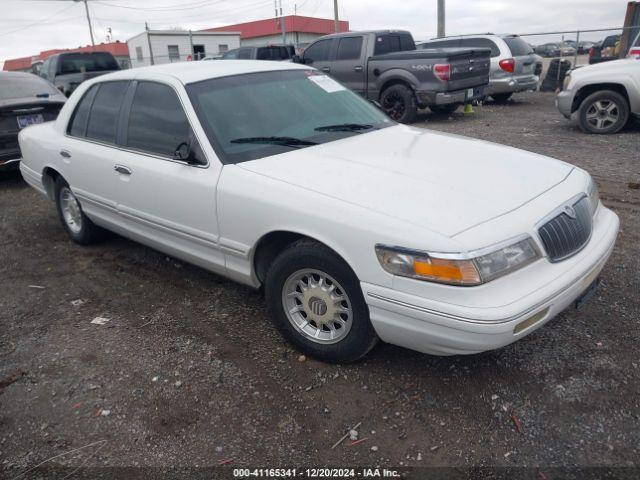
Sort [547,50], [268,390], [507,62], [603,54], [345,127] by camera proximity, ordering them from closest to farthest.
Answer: [268,390]
[345,127]
[507,62]
[603,54]
[547,50]

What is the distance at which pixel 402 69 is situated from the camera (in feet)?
34.2

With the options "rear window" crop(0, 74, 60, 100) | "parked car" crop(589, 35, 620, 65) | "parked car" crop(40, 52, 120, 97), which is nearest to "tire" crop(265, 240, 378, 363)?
"rear window" crop(0, 74, 60, 100)

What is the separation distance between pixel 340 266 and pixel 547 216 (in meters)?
1.09

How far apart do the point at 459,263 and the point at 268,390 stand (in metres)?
1.31

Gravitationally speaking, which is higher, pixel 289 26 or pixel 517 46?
pixel 289 26

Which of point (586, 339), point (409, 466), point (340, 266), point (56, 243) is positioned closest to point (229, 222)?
point (340, 266)

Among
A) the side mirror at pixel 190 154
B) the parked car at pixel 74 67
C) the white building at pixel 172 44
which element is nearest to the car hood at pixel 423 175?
the side mirror at pixel 190 154

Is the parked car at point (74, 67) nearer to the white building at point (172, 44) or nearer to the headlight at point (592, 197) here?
the headlight at point (592, 197)

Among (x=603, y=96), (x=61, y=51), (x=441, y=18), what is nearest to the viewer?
(x=603, y=96)

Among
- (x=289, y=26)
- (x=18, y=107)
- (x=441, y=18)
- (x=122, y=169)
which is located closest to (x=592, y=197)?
(x=122, y=169)

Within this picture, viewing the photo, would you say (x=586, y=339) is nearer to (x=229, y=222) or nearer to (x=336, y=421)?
(x=336, y=421)

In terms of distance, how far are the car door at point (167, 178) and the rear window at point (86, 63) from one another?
41.4 feet

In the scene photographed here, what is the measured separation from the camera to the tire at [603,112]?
848cm

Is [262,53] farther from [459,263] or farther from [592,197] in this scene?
[459,263]
